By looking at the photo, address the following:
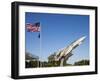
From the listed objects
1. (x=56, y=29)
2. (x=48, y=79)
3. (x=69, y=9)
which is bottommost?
(x=48, y=79)

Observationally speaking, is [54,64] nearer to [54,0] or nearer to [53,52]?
[53,52]

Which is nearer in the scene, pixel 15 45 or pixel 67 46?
pixel 15 45

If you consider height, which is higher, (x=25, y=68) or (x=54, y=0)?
(x=54, y=0)

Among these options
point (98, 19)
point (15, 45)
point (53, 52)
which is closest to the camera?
point (15, 45)

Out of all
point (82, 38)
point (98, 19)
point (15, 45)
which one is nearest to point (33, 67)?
point (15, 45)

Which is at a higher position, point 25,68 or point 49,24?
point 49,24

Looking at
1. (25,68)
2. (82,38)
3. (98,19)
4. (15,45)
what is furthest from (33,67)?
(98,19)

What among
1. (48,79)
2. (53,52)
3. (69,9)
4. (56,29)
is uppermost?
(69,9)

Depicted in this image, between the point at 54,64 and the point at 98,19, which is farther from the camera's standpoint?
the point at 98,19

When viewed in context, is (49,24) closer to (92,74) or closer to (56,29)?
(56,29)

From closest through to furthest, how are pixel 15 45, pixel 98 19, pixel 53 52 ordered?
pixel 15 45 < pixel 53 52 < pixel 98 19
